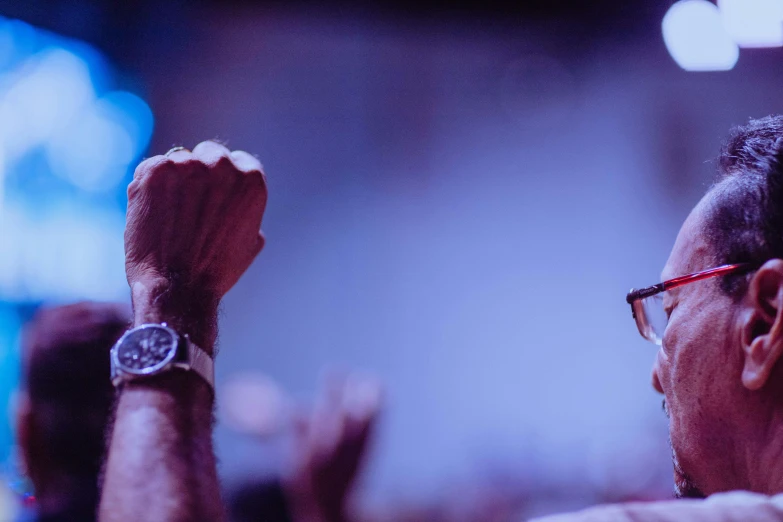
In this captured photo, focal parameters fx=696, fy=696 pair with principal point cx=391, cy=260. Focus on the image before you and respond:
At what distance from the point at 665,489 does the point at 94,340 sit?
11.7 feet

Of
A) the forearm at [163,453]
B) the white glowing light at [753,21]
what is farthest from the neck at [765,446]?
the white glowing light at [753,21]

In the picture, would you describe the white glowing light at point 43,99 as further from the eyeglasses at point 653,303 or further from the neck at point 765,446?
the neck at point 765,446

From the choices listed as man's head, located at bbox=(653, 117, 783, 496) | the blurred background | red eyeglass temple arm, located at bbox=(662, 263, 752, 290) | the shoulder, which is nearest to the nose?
man's head, located at bbox=(653, 117, 783, 496)

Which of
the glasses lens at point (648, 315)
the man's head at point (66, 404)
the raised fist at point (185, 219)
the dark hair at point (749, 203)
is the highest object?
the dark hair at point (749, 203)

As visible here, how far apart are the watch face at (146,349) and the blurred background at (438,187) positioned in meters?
3.67

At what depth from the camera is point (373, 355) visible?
463 centimetres

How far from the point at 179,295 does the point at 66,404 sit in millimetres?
730

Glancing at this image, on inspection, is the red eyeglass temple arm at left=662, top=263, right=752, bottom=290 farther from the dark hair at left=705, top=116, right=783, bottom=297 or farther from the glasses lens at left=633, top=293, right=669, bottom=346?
the glasses lens at left=633, top=293, right=669, bottom=346

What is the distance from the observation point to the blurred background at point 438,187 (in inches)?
173

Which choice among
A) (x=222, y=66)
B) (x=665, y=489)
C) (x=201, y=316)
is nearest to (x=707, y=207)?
(x=201, y=316)

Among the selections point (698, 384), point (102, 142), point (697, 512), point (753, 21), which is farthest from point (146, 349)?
point (753, 21)

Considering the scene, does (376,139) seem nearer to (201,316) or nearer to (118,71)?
(118,71)

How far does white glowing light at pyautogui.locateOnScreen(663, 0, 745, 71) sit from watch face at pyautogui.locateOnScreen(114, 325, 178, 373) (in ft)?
14.1

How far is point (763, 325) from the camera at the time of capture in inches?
→ 38.6
